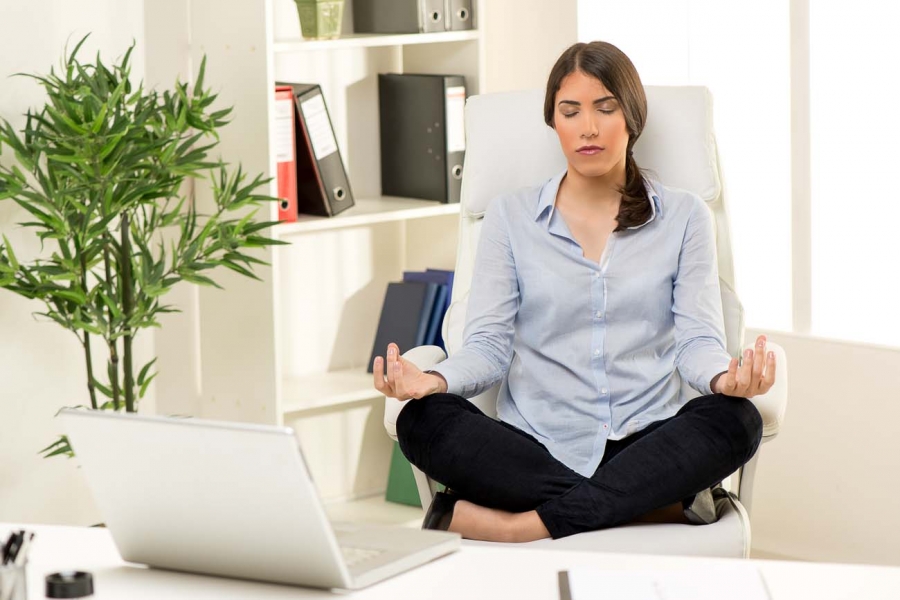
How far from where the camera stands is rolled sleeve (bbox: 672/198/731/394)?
2137mm

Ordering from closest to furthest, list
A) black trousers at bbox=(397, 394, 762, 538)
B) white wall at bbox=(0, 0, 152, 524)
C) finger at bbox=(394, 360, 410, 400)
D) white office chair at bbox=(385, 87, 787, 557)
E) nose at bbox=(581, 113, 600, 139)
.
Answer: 1. black trousers at bbox=(397, 394, 762, 538)
2. finger at bbox=(394, 360, 410, 400)
3. nose at bbox=(581, 113, 600, 139)
4. white office chair at bbox=(385, 87, 787, 557)
5. white wall at bbox=(0, 0, 152, 524)

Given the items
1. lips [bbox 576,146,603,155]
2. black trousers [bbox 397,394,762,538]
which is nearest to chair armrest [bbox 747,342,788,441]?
black trousers [bbox 397,394,762,538]

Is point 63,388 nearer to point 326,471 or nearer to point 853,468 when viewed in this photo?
point 326,471

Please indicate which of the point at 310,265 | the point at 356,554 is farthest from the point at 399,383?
the point at 310,265

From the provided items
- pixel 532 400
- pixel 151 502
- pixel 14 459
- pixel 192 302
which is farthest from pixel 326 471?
pixel 151 502

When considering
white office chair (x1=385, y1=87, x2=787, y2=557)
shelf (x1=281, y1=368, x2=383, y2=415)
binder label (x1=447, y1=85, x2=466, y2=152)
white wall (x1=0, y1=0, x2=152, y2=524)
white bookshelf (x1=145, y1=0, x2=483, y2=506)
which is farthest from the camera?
binder label (x1=447, y1=85, x2=466, y2=152)

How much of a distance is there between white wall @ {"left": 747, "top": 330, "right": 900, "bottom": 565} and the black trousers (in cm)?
99

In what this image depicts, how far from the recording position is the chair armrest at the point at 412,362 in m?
2.08

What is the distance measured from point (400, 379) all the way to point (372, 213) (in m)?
1.09

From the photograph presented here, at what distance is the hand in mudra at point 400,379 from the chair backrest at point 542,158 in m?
0.35

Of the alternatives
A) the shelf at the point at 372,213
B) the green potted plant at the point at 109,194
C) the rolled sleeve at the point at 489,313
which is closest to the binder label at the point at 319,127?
the shelf at the point at 372,213

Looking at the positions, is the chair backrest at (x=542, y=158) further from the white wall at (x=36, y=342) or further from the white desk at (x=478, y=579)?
the white desk at (x=478, y=579)

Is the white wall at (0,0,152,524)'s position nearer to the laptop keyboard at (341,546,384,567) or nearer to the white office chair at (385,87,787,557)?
the white office chair at (385,87,787,557)

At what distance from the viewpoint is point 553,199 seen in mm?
2318
